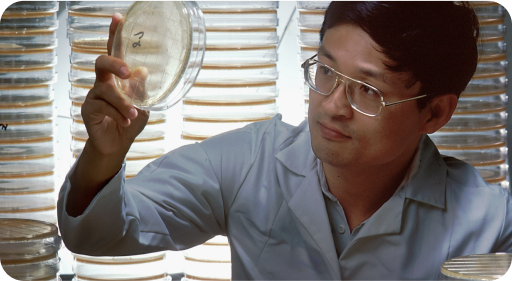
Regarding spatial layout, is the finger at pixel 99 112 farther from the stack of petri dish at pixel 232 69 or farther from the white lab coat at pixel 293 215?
the stack of petri dish at pixel 232 69

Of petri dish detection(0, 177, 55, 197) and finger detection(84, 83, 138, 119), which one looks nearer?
finger detection(84, 83, 138, 119)

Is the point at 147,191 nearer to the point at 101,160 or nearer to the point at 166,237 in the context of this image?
the point at 166,237

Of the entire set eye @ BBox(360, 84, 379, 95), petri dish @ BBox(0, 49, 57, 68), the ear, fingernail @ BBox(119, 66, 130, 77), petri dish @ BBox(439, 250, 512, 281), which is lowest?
petri dish @ BBox(439, 250, 512, 281)

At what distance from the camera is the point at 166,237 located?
1753mm

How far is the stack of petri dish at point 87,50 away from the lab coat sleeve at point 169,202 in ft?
1.54

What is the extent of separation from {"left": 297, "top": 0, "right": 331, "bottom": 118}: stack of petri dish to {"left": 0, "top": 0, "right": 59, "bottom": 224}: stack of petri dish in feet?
3.34

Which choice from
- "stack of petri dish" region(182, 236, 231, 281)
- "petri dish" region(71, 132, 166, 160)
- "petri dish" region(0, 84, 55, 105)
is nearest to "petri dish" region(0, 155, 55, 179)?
"petri dish" region(71, 132, 166, 160)

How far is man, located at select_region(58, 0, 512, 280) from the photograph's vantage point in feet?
5.34

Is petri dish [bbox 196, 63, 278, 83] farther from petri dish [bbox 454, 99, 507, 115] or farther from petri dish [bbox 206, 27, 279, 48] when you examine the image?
petri dish [bbox 454, 99, 507, 115]

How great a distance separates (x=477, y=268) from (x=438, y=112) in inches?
24.6

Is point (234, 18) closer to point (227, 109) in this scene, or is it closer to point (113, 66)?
point (227, 109)

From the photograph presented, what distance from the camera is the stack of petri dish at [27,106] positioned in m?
2.25

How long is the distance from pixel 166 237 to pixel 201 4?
3.34 ft

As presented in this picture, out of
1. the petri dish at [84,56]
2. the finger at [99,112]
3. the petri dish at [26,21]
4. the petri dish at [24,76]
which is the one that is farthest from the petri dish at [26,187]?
the finger at [99,112]
